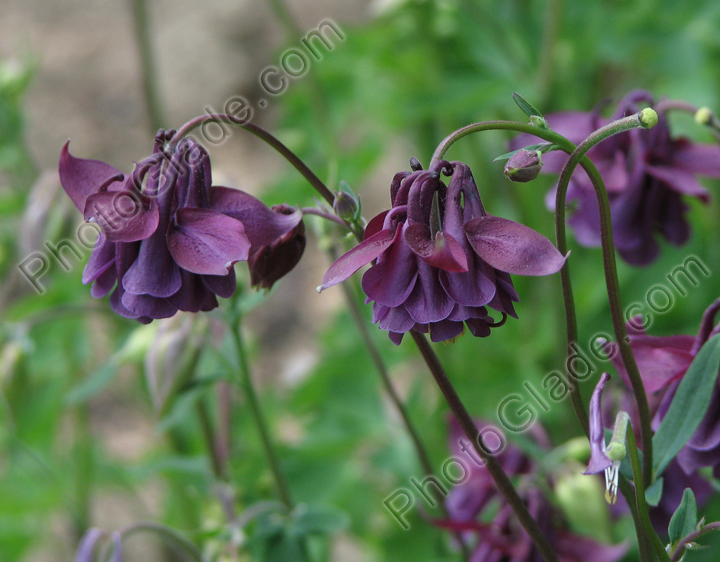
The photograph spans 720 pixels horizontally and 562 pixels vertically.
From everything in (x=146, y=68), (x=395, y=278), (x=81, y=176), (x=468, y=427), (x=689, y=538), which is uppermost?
(x=146, y=68)

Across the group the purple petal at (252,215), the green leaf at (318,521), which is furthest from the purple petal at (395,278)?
the green leaf at (318,521)

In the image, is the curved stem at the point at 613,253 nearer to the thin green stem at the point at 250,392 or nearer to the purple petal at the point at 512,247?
the purple petal at the point at 512,247

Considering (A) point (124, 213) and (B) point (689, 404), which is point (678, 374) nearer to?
(B) point (689, 404)

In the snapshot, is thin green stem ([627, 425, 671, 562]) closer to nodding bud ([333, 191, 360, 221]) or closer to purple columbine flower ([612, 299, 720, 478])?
purple columbine flower ([612, 299, 720, 478])

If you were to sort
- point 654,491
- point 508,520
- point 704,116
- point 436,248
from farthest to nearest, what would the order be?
point 508,520 < point 704,116 < point 654,491 < point 436,248

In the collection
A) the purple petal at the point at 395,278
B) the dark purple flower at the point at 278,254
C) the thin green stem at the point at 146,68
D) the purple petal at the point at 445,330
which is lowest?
the purple petal at the point at 445,330

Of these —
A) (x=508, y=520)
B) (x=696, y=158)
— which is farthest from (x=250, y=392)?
(x=696, y=158)

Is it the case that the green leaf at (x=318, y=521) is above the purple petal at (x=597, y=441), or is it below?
above
